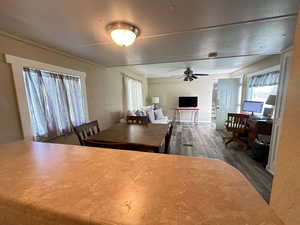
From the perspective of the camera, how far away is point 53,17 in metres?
1.25

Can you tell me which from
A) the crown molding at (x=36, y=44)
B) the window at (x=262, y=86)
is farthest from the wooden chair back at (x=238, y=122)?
the crown molding at (x=36, y=44)

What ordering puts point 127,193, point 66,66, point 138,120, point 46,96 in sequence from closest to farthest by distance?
1. point 127,193
2. point 46,96
3. point 66,66
4. point 138,120

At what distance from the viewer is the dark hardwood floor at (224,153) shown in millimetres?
2051

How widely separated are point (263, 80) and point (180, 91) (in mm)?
Result: 3446

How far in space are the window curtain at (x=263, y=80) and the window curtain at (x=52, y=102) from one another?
4136mm

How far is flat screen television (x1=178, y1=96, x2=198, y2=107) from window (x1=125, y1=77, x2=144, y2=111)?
210 cm

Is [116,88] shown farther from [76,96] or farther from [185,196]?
[185,196]

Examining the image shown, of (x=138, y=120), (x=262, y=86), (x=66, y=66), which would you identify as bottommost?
(x=138, y=120)

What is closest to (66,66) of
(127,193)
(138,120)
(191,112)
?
(138,120)

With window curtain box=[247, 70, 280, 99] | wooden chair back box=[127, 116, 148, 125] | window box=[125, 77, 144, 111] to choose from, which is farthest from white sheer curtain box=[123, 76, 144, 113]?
window curtain box=[247, 70, 280, 99]

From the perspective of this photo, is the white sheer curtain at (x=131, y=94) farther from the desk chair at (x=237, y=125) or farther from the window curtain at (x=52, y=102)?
the desk chair at (x=237, y=125)

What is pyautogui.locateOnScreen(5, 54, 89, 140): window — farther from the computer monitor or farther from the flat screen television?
the flat screen television

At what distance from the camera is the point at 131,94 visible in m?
4.66

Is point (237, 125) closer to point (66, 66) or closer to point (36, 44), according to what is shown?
point (66, 66)
